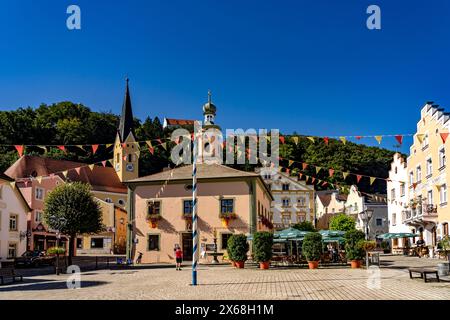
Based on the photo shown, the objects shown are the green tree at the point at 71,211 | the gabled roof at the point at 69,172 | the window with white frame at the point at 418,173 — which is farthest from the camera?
the gabled roof at the point at 69,172

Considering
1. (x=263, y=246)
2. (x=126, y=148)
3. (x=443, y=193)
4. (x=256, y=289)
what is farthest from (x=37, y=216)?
(x=256, y=289)

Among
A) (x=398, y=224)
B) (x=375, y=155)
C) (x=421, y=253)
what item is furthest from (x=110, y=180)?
(x=421, y=253)

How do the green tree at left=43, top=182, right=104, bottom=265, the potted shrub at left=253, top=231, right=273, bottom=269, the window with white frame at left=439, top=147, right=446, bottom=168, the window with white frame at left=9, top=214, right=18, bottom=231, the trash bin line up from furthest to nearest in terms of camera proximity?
1. the window with white frame at left=9, top=214, right=18, bottom=231
2. the window with white frame at left=439, top=147, right=446, bottom=168
3. the green tree at left=43, top=182, right=104, bottom=265
4. the potted shrub at left=253, top=231, right=273, bottom=269
5. the trash bin

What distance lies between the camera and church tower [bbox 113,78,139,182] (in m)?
78.4

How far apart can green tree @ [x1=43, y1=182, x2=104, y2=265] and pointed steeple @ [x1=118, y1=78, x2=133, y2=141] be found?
4459 cm

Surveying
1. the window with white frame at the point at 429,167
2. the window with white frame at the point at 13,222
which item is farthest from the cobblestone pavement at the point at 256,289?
the window with white frame at the point at 13,222

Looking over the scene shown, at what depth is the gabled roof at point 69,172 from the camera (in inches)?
2542

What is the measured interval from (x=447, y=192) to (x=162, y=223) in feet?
65.2

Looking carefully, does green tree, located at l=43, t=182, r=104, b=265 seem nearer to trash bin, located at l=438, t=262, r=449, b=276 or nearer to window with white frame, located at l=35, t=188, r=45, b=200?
window with white frame, located at l=35, t=188, r=45, b=200

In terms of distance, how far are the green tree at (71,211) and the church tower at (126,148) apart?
38974 mm

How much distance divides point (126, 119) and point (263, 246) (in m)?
57.6

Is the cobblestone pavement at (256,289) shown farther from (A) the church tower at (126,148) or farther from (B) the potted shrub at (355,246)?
(A) the church tower at (126,148)

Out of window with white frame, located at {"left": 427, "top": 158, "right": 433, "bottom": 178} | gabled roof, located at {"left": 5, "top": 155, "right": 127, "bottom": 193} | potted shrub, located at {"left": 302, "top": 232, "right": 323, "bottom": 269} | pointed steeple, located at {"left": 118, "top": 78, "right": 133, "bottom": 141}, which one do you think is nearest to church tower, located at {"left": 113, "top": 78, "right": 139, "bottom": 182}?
pointed steeple, located at {"left": 118, "top": 78, "right": 133, "bottom": 141}

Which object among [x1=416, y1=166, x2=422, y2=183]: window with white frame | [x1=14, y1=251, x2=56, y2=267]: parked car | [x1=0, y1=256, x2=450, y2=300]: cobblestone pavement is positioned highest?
[x1=416, y1=166, x2=422, y2=183]: window with white frame
